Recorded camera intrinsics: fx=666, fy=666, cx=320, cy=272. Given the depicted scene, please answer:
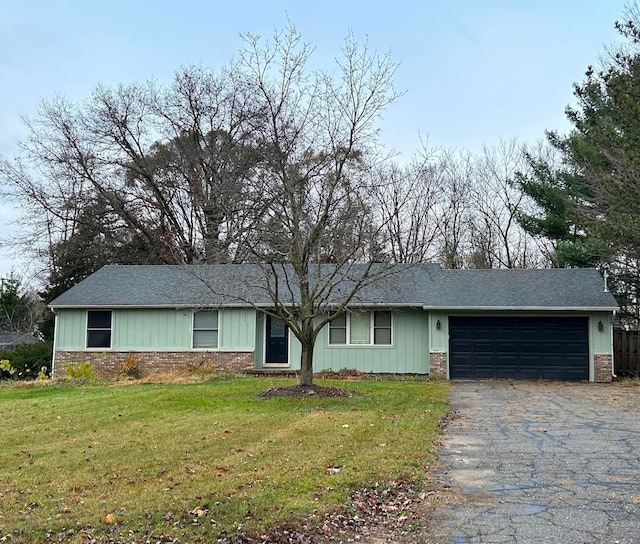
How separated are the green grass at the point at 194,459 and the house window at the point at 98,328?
7446mm

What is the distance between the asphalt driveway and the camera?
496cm

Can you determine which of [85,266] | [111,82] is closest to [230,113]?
[111,82]

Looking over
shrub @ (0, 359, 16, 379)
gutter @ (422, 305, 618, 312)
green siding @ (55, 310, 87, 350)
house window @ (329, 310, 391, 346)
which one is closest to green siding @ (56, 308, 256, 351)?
green siding @ (55, 310, 87, 350)

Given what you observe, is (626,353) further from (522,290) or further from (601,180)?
(601,180)

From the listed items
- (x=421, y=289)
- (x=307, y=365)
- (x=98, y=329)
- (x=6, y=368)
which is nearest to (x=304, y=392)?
(x=307, y=365)

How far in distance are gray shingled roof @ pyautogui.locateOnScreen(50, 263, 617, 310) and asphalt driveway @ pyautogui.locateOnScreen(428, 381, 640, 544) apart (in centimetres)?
672

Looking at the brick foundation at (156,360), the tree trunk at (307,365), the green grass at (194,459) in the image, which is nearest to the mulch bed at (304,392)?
the tree trunk at (307,365)

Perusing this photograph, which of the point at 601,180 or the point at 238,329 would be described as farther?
the point at 238,329

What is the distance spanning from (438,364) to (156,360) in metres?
8.60

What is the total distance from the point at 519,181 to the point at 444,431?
1983 cm

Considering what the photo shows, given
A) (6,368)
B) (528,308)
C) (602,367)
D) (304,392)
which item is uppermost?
(528,308)

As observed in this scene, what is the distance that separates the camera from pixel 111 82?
3281 cm

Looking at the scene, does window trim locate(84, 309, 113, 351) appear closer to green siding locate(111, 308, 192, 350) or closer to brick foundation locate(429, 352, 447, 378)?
green siding locate(111, 308, 192, 350)

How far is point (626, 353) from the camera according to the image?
2003 cm
